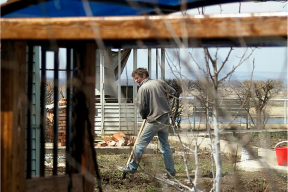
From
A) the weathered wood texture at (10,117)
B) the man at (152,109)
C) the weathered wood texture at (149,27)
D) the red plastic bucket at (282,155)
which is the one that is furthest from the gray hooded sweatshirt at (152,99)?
the weathered wood texture at (149,27)

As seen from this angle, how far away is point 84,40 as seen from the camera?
8.01 ft

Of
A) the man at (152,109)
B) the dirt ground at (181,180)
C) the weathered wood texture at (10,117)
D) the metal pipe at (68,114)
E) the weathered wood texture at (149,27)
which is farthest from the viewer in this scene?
the man at (152,109)

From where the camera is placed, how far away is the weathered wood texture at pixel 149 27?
2.22m

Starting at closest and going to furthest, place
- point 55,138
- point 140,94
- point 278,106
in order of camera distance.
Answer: point 55,138 → point 140,94 → point 278,106

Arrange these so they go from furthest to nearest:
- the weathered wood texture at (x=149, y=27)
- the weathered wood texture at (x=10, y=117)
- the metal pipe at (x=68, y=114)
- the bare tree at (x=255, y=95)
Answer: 1. the bare tree at (x=255, y=95)
2. the metal pipe at (x=68, y=114)
3. the weathered wood texture at (x=10, y=117)
4. the weathered wood texture at (x=149, y=27)

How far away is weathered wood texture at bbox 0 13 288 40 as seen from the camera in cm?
222

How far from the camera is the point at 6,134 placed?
2.62 metres

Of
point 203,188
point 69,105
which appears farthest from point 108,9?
point 203,188

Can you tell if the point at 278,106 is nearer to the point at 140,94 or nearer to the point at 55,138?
the point at 140,94

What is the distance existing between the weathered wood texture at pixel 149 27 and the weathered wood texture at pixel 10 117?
0.43 feet

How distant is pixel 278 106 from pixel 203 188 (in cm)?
1401

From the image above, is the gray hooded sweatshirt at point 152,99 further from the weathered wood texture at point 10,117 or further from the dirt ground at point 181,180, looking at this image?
the weathered wood texture at point 10,117

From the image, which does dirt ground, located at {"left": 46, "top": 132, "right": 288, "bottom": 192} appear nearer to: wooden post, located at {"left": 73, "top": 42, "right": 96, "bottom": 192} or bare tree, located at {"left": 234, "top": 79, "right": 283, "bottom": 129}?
bare tree, located at {"left": 234, "top": 79, "right": 283, "bottom": 129}

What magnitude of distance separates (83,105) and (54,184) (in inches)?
19.7
